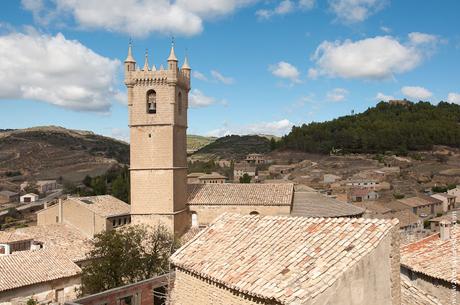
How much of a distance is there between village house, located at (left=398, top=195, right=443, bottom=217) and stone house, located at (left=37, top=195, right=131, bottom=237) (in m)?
38.6

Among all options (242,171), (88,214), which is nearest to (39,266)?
(88,214)

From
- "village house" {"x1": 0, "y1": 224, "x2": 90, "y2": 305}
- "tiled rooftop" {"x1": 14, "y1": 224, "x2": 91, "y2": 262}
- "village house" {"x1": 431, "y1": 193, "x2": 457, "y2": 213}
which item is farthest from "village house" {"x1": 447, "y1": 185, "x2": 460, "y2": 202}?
"village house" {"x1": 0, "y1": 224, "x2": 90, "y2": 305}

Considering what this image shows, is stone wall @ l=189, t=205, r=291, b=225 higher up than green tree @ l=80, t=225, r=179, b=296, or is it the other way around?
stone wall @ l=189, t=205, r=291, b=225

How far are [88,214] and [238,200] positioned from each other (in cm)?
1216

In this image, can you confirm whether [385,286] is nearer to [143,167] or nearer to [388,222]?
[388,222]

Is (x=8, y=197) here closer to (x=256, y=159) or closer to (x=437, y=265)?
(x=256, y=159)

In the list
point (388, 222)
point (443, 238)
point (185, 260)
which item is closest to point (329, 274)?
point (388, 222)

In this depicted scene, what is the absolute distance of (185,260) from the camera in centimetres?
A: 1151

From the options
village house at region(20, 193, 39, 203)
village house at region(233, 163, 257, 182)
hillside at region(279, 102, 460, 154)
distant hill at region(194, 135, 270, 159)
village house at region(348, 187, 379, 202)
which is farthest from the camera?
distant hill at region(194, 135, 270, 159)

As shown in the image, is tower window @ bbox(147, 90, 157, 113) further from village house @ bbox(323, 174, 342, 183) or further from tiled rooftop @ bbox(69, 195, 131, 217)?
village house @ bbox(323, 174, 342, 183)

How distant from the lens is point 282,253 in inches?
386

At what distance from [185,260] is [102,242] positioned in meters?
10.1

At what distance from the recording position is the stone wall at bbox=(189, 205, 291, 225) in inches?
1128

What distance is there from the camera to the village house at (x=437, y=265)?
1426 centimetres
